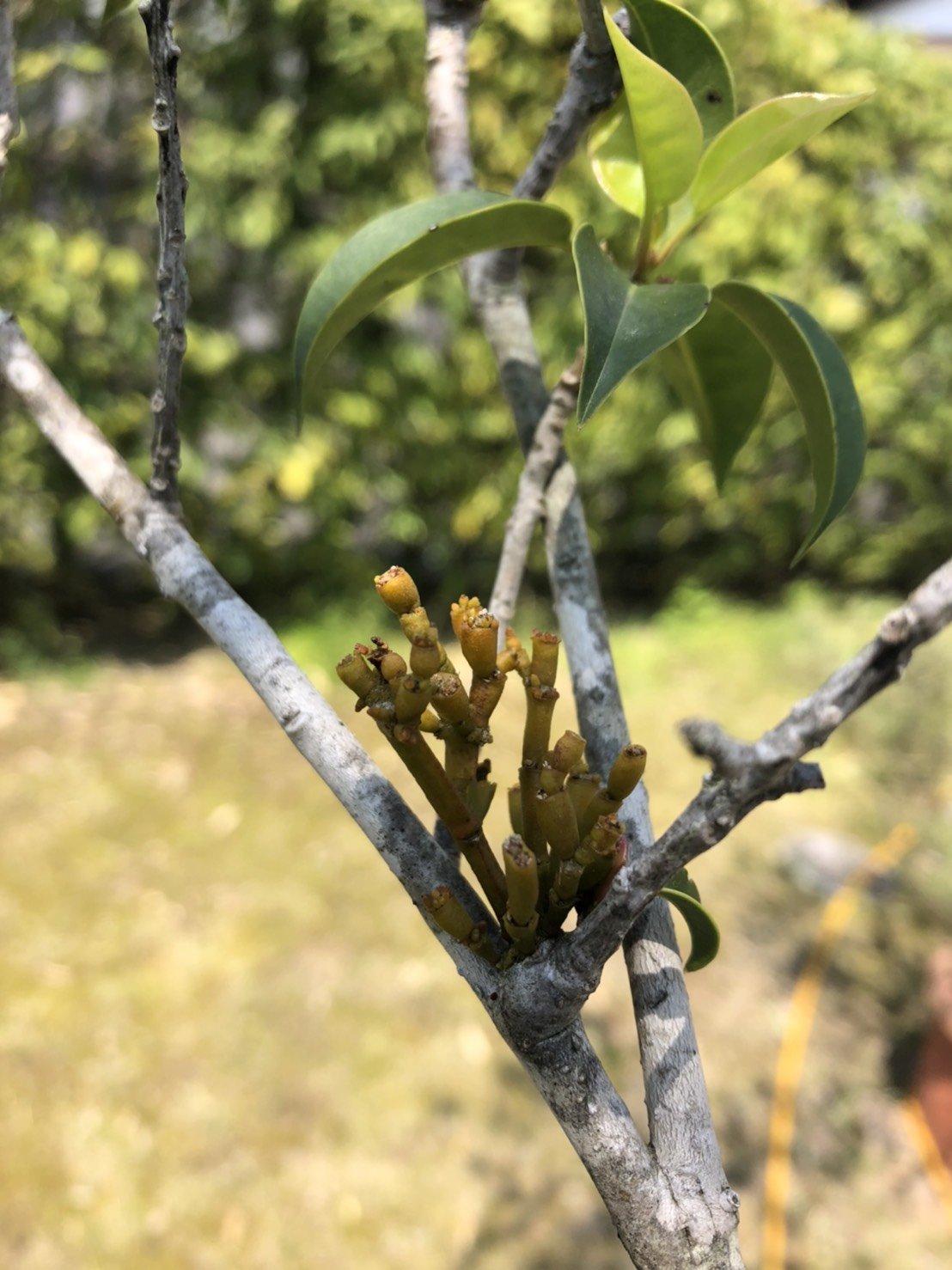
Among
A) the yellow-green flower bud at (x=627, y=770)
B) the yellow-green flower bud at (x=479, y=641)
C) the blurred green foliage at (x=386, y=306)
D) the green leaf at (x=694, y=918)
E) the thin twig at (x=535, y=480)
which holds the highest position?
the blurred green foliage at (x=386, y=306)

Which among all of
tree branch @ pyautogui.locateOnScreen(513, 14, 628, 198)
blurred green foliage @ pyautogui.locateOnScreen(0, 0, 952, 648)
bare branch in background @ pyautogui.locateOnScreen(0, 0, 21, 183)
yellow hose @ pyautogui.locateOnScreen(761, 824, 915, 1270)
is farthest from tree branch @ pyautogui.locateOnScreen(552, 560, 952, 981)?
blurred green foliage @ pyautogui.locateOnScreen(0, 0, 952, 648)

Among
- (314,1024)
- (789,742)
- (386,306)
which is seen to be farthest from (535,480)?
(386,306)

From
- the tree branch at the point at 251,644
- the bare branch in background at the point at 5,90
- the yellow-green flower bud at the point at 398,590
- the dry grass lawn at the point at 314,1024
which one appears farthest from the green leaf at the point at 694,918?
the dry grass lawn at the point at 314,1024

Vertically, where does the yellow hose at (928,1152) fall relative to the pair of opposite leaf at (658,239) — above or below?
below

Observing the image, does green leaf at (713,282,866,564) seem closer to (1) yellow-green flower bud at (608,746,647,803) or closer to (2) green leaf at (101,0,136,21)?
(1) yellow-green flower bud at (608,746,647,803)

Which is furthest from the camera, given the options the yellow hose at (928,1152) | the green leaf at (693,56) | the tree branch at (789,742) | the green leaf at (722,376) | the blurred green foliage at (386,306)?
the blurred green foliage at (386,306)

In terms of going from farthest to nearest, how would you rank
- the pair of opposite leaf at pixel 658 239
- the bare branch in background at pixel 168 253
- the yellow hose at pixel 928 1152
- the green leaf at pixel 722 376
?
the yellow hose at pixel 928 1152 < the green leaf at pixel 722 376 < the pair of opposite leaf at pixel 658 239 < the bare branch in background at pixel 168 253

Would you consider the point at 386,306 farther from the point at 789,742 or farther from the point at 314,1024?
the point at 789,742

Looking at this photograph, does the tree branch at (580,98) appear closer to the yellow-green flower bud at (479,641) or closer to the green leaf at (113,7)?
the green leaf at (113,7)

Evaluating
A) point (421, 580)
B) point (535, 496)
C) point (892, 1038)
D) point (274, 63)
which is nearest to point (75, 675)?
point (421, 580)
